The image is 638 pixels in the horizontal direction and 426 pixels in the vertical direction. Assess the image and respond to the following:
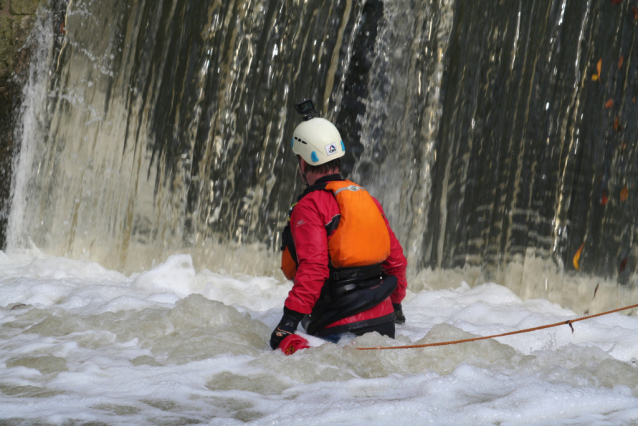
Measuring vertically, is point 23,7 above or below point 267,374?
above

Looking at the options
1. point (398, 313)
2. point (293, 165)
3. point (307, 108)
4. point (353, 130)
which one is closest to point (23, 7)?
point (293, 165)

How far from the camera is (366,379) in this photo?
7.59ft

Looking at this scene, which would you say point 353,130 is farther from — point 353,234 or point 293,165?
point 353,234

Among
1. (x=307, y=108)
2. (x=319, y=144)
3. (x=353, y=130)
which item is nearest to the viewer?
(x=319, y=144)

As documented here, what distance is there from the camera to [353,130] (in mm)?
5414

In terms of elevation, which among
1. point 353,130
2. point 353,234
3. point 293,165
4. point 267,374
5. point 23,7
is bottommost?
point 267,374

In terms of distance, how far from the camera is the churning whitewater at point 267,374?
77.0 inches

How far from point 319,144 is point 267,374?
1102 mm

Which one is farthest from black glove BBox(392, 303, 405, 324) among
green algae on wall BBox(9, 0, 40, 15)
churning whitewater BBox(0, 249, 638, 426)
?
green algae on wall BBox(9, 0, 40, 15)

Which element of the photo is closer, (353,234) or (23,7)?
(353,234)

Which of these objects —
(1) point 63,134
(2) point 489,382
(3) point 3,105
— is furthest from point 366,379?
(3) point 3,105

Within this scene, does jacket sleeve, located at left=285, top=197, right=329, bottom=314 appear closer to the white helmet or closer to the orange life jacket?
the orange life jacket

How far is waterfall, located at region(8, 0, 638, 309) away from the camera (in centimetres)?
461

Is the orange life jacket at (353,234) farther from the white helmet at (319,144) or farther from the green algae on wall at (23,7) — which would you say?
the green algae on wall at (23,7)
